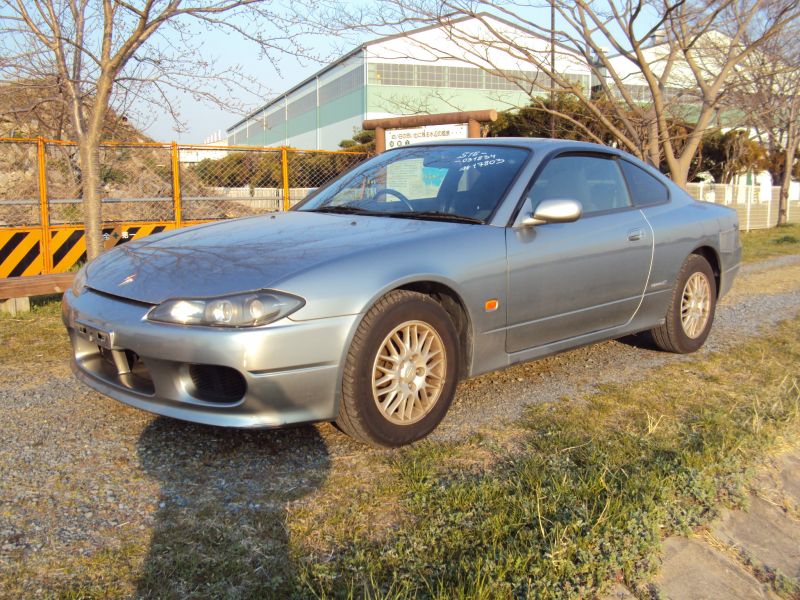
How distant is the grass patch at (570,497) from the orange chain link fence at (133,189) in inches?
288

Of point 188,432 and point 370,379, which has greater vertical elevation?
point 370,379

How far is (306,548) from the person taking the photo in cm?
238

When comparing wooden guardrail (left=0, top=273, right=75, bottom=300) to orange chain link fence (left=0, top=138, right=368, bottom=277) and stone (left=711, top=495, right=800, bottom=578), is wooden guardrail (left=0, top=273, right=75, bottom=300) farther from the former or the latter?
stone (left=711, top=495, right=800, bottom=578)

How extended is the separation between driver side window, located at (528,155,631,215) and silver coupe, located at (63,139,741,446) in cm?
1

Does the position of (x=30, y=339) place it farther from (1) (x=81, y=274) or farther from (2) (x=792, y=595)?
(2) (x=792, y=595)

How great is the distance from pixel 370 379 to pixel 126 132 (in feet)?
26.7

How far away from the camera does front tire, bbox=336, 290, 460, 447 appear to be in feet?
10.2

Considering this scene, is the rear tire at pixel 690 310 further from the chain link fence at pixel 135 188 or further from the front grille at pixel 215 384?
the chain link fence at pixel 135 188

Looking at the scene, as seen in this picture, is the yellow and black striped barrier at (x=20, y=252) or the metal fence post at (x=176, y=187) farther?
the metal fence post at (x=176, y=187)

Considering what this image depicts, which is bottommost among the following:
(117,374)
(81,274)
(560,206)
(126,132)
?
(117,374)

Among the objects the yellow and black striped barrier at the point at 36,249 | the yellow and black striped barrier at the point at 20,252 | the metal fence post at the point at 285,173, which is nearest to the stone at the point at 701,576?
the yellow and black striped barrier at the point at 36,249

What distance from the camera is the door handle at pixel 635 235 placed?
4.48 metres

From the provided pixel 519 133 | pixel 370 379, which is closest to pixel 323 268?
pixel 370 379

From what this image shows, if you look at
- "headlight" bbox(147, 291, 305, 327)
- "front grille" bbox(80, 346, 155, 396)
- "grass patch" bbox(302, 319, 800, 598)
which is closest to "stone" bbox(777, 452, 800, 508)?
"grass patch" bbox(302, 319, 800, 598)
